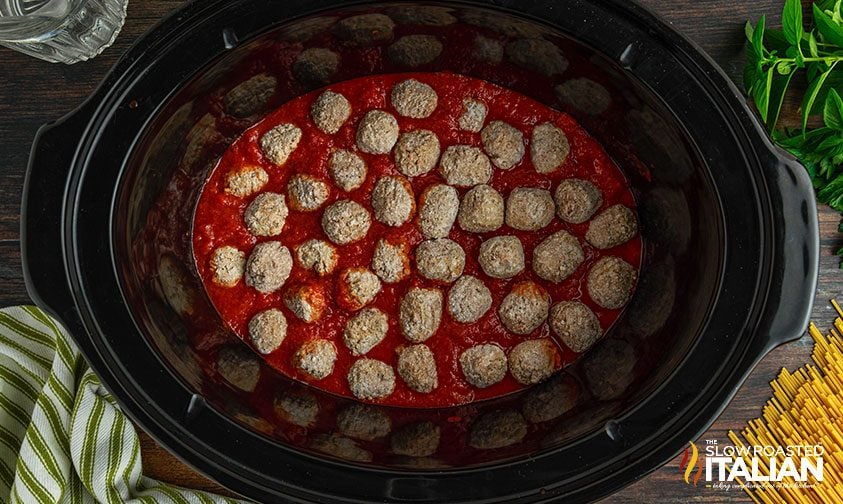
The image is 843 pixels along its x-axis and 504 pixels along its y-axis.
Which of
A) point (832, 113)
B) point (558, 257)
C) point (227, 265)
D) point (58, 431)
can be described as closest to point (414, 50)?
point (558, 257)

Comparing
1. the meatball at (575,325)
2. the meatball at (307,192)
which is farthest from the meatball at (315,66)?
the meatball at (575,325)

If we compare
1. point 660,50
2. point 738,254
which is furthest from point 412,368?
point 660,50

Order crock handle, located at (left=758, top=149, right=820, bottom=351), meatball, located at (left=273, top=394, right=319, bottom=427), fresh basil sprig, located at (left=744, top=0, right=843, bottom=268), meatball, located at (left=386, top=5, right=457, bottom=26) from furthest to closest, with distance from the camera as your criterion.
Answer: meatball, located at (left=273, top=394, right=319, bottom=427)
fresh basil sprig, located at (left=744, top=0, right=843, bottom=268)
meatball, located at (left=386, top=5, right=457, bottom=26)
crock handle, located at (left=758, top=149, right=820, bottom=351)

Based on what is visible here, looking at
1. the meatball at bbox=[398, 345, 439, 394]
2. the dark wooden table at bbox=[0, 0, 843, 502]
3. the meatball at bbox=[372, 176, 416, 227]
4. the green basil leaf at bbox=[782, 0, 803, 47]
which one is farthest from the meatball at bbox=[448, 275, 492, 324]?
the green basil leaf at bbox=[782, 0, 803, 47]

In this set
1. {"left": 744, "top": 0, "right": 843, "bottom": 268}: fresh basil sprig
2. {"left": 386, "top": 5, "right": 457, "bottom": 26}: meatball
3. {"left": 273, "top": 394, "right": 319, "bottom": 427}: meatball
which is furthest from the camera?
{"left": 273, "top": 394, "right": 319, "bottom": 427}: meatball

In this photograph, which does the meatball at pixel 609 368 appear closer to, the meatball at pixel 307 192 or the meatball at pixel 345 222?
the meatball at pixel 345 222

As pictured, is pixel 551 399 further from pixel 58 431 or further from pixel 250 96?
pixel 58 431

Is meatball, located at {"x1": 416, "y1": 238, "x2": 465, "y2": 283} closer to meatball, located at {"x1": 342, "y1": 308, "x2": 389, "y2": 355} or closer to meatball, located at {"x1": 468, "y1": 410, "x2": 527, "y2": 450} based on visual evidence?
meatball, located at {"x1": 342, "y1": 308, "x2": 389, "y2": 355}
